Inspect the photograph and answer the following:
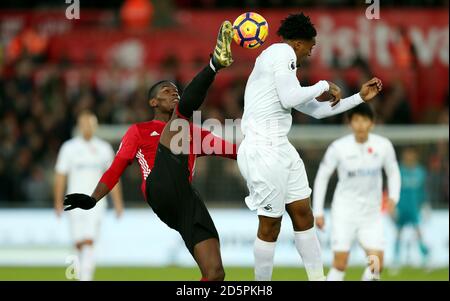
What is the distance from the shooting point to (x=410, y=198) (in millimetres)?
16109

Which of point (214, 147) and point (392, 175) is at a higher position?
point (392, 175)

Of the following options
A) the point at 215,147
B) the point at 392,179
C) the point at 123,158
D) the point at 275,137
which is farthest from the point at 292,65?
the point at 392,179

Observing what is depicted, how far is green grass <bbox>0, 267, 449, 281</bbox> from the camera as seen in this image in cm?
1438

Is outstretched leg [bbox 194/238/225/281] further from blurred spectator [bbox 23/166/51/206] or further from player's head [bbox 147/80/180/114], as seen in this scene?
blurred spectator [bbox 23/166/51/206]

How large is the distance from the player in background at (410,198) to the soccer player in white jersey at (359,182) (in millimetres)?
4571

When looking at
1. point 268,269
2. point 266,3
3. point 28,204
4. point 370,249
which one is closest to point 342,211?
point 370,249

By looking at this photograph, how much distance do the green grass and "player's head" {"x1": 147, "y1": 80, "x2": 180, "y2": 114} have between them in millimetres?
5637

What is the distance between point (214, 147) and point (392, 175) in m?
3.13

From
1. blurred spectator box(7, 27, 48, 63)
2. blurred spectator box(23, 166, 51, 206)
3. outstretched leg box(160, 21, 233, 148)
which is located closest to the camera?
outstretched leg box(160, 21, 233, 148)

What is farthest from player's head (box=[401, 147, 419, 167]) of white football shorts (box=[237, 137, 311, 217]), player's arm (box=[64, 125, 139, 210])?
player's arm (box=[64, 125, 139, 210])

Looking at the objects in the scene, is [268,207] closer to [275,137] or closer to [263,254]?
[263,254]

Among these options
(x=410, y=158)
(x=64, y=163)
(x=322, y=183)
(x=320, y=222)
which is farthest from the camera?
(x=410, y=158)

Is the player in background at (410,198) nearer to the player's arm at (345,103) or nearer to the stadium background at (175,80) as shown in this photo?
the stadium background at (175,80)

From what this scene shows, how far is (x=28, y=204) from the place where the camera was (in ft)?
56.2
